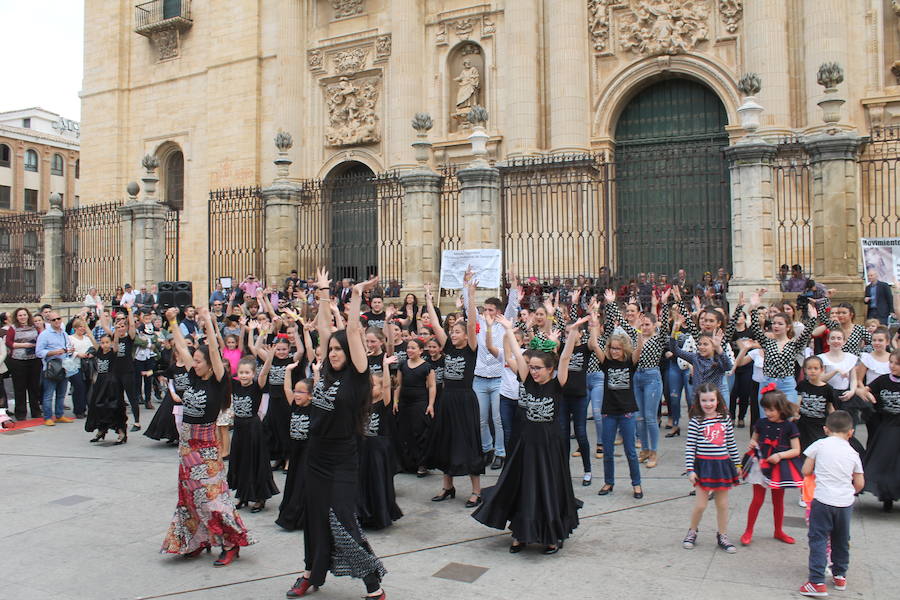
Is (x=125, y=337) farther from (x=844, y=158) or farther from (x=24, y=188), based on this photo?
(x=24, y=188)

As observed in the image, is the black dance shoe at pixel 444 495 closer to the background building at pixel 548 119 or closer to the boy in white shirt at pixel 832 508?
the boy in white shirt at pixel 832 508

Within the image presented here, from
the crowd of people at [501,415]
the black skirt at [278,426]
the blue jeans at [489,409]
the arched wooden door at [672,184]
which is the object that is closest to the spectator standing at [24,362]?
the crowd of people at [501,415]

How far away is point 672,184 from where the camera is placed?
55.0 ft

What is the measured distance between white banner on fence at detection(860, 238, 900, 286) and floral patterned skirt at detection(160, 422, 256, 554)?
10.1 metres

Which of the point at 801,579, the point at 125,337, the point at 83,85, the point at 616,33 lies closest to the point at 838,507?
the point at 801,579

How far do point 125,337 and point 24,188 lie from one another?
52.4 m

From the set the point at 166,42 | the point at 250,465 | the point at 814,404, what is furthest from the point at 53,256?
the point at 814,404

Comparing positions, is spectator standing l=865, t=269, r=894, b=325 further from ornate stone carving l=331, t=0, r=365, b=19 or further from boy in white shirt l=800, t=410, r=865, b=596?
ornate stone carving l=331, t=0, r=365, b=19

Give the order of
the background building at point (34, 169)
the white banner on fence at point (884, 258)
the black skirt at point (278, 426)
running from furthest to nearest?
Result: 1. the background building at point (34, 169)
2. the white banner on fence at point (884, 258)
3. the black skirt at point (278, 426)

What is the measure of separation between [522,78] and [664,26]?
398 cm

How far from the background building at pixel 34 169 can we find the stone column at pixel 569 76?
156 ft

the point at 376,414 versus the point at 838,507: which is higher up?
the point at 376,414

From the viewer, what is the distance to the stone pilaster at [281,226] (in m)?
20.2

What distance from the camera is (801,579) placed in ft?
18.6
